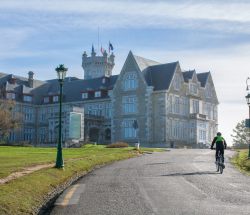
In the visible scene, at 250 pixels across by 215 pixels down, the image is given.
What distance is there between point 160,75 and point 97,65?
50.8 meters

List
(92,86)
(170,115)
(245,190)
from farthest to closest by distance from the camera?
(92,86), (170,115), (245,190)

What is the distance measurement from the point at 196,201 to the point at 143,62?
223ft

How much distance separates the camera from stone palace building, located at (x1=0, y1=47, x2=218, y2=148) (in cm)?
7494

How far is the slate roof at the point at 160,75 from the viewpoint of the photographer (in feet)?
246

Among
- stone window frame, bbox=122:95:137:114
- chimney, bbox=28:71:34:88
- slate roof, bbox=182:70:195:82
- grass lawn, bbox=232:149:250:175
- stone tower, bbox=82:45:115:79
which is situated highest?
stone tower, bbox=82:45:115:79

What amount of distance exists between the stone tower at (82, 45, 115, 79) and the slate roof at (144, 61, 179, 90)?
46.9 meters

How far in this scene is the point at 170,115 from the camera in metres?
75.1

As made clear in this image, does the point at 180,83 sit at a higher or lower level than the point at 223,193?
higher

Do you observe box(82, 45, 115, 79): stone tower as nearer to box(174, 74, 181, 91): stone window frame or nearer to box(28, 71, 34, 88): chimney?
box(28, 71, 34, 88): chimney

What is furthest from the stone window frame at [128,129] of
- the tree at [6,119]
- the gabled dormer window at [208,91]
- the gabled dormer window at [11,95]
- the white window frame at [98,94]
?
the gabled dormer window at [11,95]

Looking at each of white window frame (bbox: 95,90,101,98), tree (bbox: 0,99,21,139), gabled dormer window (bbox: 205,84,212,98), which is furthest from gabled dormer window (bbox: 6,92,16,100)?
gabled dormer window (bbox: 205,84,212,98)

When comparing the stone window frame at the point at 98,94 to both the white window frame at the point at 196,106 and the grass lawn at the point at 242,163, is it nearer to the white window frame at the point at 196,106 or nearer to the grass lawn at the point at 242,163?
the white window frame at the point at 196,106

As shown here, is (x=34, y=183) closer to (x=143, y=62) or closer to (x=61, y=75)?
(x=61, y=75)

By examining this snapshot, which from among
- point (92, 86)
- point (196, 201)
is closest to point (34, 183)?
point (196, 201)
